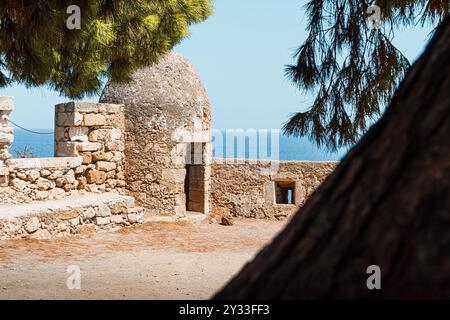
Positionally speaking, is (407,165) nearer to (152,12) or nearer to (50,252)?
(152,12)

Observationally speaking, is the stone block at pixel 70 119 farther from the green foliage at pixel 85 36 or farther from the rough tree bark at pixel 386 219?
the rough tree bark at pixel 386 219

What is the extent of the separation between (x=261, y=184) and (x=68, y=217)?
16.4 feet

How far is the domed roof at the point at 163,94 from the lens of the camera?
37.6 feet

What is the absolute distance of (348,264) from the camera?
3.04 ft

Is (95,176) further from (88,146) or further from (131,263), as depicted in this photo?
(131,263)

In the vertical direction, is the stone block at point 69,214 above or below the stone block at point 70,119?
below

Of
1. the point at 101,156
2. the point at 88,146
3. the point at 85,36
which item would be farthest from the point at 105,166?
the point at 85,36

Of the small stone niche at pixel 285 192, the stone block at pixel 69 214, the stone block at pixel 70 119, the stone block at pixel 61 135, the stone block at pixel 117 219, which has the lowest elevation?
the stone block at pixel 117 219

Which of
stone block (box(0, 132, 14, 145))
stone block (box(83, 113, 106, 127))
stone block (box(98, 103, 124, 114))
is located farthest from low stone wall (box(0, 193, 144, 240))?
stone block (box(98, 103, 124, 114))

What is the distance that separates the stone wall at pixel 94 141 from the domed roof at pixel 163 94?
396 mm

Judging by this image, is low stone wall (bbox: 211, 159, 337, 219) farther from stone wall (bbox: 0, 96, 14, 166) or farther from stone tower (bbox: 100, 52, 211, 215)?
stone wall (bbox: 0, 96, 14, 166)

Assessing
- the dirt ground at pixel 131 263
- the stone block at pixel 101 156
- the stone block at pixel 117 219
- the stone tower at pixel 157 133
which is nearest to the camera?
the dirt ground at pixel 131 263

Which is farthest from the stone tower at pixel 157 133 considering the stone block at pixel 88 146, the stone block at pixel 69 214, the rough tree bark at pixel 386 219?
the rough tree bark at pixel 386 219

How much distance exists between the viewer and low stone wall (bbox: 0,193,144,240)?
7.94 metres
